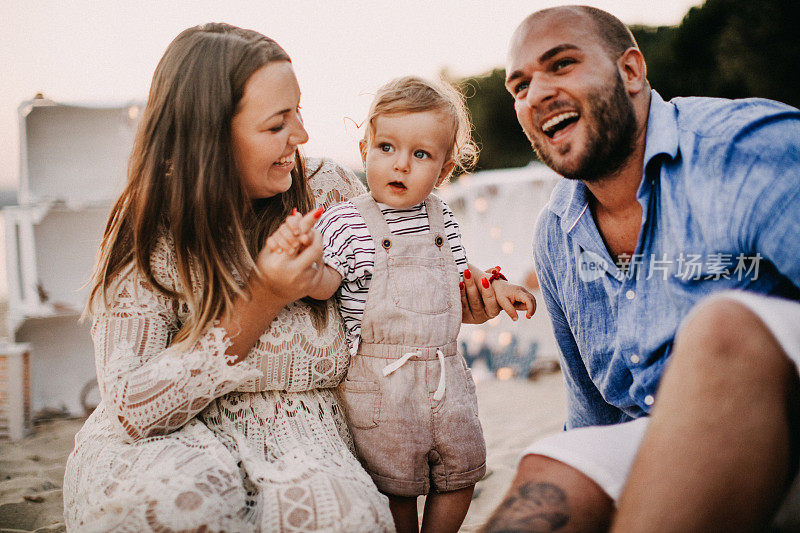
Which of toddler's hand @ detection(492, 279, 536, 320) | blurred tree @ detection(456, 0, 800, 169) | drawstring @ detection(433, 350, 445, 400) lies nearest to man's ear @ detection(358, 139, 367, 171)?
Answer: toddler's hand @ detection(492, 279, 536, 320)

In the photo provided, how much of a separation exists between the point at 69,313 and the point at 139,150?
3817 mm

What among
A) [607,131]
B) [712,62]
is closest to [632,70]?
[607,131]

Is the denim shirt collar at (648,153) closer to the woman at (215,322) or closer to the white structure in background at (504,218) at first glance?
the woman at (215,322)

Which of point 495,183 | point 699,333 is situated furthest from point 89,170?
point 699,333

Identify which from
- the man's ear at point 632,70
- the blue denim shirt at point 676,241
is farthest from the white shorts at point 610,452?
the man's ear at point 632,70

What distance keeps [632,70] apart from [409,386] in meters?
1.38

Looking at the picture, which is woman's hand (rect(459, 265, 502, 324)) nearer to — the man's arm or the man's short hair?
the man's arm

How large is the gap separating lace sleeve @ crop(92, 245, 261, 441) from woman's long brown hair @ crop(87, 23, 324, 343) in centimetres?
7

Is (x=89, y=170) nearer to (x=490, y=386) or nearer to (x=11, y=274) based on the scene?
(x=11, y=274)

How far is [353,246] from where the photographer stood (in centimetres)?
205

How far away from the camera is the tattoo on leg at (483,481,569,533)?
4.06ft

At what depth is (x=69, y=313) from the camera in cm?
514

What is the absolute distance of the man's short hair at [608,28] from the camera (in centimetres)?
212

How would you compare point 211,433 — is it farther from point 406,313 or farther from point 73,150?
point 73,150
